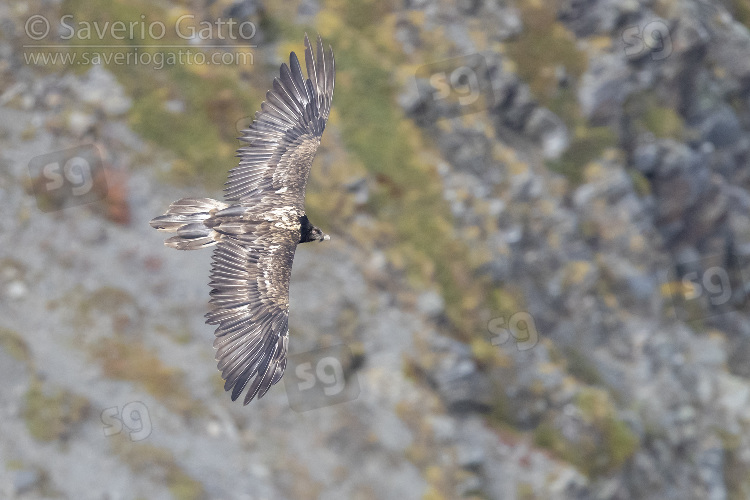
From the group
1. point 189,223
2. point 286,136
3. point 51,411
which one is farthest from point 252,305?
point 51,411

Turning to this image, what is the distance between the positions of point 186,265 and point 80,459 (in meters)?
7.15

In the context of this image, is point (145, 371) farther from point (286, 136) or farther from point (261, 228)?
point (286, 136)

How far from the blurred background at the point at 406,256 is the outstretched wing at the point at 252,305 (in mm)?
9674

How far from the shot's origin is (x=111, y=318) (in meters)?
26.7

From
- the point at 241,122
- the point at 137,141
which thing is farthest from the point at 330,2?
the point at 137,141

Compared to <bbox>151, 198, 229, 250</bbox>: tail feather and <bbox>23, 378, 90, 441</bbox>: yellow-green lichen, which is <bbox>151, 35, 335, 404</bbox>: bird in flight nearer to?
<bbox>151, 198, 229, 250</bbox>: tail feather

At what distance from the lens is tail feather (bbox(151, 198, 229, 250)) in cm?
1784

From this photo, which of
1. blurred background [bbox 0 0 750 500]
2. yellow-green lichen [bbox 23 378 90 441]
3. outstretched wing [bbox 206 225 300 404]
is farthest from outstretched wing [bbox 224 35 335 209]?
yellow-green lichen [bbox 23 378 90 441]

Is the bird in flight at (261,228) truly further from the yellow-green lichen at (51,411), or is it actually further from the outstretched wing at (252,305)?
the yellow-green lichen at (51,411)

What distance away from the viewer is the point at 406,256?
29922mm

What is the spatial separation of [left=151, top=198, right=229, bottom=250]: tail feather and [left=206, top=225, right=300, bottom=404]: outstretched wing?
1.49ft

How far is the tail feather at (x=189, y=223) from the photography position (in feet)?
58.5

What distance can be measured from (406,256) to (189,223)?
13.1 meters

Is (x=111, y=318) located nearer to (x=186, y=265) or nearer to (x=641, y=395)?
(x=186, y=265)
